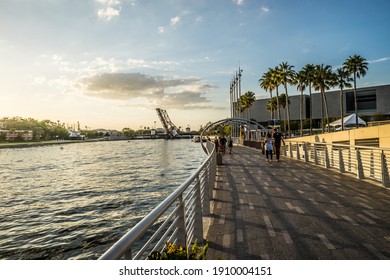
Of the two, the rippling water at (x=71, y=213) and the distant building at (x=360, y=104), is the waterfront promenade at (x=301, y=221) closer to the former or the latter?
the rippling water at (x=71, y=213)

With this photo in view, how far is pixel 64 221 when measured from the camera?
13312mm

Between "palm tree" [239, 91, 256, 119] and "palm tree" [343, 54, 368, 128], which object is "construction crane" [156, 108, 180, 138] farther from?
"palm tree" [343, 54, 368, 128]

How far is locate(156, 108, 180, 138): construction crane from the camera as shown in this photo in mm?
163375

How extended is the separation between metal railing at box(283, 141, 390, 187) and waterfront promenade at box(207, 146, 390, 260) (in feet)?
2.01

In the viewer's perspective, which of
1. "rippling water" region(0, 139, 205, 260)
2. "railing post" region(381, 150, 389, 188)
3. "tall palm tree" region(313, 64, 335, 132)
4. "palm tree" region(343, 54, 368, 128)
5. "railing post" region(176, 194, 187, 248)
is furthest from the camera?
"tall palm tree" region(313, 64, 335, 132)

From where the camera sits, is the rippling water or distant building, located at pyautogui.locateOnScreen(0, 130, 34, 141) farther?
distant building, located at pyautogui.locateOnScreen(0, 130, 34, 141)

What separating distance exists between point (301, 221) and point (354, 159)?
720 centimetres

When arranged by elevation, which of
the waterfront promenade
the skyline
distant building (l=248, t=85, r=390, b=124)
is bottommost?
the waterfront promenade

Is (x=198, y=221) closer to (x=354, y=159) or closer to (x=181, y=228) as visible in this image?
(x=181, y=228)

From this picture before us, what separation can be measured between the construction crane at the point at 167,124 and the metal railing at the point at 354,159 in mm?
142932

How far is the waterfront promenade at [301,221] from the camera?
169 inches

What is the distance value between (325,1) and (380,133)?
14.7 metres

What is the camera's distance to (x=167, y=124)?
17588 cm

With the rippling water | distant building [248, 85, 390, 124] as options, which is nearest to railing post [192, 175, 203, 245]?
the rippling water
